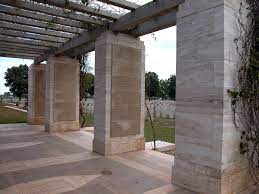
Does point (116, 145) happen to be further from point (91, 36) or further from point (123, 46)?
point (91, 36)

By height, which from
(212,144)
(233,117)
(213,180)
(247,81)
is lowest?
(213,180)

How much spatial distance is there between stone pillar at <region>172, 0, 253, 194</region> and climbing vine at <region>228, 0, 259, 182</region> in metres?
0.15

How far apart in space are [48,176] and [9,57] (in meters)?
9.26

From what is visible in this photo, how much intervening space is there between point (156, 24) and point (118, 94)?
200cm

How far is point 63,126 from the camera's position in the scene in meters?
9.85

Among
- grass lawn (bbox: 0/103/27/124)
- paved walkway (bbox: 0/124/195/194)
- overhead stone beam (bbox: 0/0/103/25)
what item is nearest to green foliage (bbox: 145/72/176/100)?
grass lawn (bbox: 0/103/27/124)

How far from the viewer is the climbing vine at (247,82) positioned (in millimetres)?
3838

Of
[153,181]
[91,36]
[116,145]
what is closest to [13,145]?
[116,145]

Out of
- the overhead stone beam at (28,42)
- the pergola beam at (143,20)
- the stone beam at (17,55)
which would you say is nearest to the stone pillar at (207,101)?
the pergola beam at (143,20)

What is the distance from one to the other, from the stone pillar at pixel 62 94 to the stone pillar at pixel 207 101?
21.4 ft

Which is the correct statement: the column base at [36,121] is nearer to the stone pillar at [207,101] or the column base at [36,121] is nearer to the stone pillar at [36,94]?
the stone pillar at [36,94]

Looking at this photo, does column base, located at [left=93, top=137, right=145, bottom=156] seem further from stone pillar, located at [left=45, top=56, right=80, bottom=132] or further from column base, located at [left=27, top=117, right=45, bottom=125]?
column base, located at [left=27, top=117, right=45, bottom=125]

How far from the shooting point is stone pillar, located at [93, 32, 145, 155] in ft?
20.6

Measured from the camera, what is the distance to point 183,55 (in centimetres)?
420
